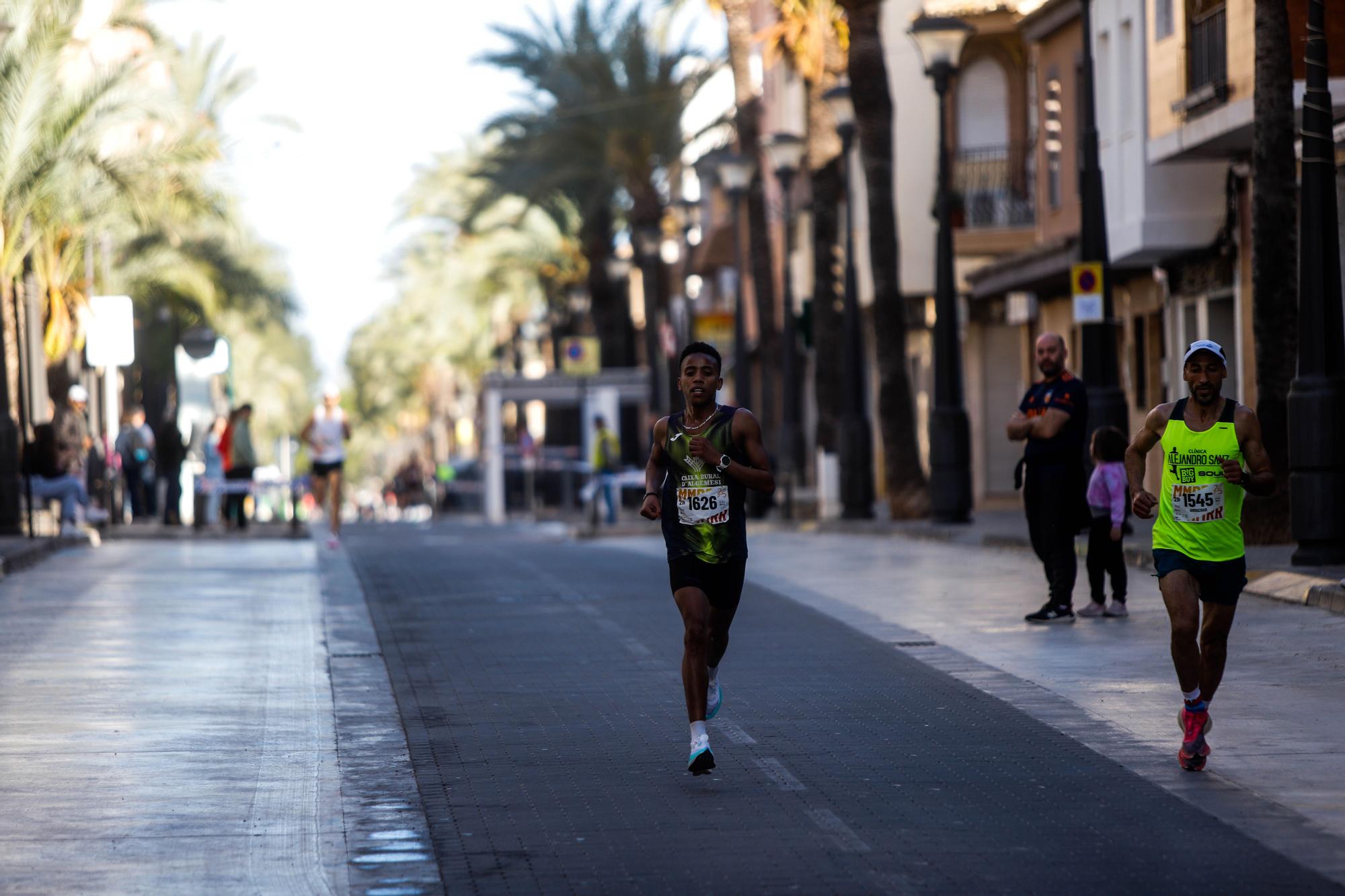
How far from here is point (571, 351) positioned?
4547cm

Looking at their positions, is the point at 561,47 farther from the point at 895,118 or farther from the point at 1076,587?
the point at 1076,587

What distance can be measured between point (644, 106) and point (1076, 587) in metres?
33.0

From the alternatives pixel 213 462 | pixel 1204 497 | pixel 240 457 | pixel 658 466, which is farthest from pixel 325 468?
pixel 1204 497

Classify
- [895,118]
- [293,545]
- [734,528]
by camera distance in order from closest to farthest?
1. [734,528]
2. [293,545]
3. [895,118]

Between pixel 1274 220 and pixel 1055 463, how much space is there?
5.01 meters

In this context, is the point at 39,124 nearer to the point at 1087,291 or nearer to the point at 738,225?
the point at 738,225

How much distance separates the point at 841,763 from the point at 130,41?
5979cm

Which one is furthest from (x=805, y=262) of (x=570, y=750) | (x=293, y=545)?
(x=570, y=750)

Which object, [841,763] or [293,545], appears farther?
[293,545]

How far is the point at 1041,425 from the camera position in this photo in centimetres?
1434

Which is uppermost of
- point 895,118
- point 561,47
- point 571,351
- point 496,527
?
point 561,47

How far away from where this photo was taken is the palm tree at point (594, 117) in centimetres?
4900

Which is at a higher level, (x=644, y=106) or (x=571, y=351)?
(x=644, y=106)

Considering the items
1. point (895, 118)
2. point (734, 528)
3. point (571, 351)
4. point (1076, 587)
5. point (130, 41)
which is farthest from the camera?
point (130, 41)
